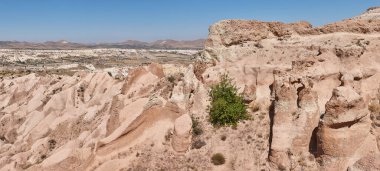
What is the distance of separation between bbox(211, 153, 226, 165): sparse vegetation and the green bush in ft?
7.79

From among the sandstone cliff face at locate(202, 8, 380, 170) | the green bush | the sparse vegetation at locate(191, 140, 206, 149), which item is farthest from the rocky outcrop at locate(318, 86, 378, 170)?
the sparse vegetation at locate(191, 140, 206, 149)

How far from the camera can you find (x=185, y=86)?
72.5ft

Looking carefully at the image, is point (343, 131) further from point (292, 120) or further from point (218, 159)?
point (218, 159)

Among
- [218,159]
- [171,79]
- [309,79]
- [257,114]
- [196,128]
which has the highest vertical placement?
[309,79]

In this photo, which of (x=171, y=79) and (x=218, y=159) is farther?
(x=171, y=79)

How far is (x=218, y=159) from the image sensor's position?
19047 mm

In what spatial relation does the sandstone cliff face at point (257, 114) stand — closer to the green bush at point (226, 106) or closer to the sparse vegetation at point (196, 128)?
the sparse vegetation at point (196, 128)

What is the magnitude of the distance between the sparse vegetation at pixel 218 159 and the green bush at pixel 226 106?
2374mm

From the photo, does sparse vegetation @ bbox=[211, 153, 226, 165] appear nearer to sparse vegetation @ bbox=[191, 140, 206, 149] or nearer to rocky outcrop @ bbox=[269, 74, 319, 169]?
sparse vegetation @ bbox=[191, 140, 206, 149]

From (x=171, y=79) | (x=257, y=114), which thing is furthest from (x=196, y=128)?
(x=171, y=79)

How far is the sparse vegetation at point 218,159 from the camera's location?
18969 millimetres

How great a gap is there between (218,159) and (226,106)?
334 centimetres

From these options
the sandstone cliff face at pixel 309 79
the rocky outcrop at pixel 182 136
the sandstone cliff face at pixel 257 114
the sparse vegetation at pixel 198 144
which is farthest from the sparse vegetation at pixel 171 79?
the sparse vegetation at pixel 198 144

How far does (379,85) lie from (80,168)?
14.4 m
